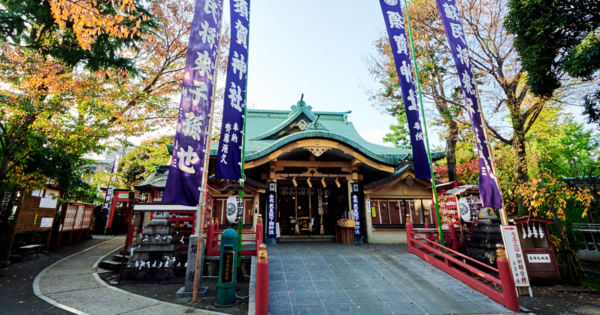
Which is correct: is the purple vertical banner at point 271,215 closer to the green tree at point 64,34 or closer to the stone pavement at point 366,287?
the stone pavement at point 366,287

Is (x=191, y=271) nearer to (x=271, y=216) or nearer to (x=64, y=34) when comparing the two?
(x=271, y=216)

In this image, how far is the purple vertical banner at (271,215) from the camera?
12211 mm

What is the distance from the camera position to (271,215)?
12.4m

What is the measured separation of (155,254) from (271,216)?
16.8 feet

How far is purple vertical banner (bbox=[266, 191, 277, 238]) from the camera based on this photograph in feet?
40.1

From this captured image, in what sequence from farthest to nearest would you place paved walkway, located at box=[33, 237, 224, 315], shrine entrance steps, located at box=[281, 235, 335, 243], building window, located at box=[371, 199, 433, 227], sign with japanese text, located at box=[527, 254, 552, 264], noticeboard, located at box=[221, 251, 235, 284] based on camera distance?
1. building window, located at box=[371, 199, 433, 227]
2. shrine entrance steps, located at box=[281, 235, 335, 243]
3. sign with japanese text, located at box=[527, 254, 552, 264]
4. noticeboard, located at box=[221, 251, 235, 284]
5. paved walkway, located at box=[33, 237, 224, 315]

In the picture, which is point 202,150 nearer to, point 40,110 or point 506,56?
point 40,110

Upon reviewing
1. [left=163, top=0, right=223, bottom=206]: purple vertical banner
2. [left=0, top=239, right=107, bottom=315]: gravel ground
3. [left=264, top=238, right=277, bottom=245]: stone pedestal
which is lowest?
[left=0, top=239, right=107, bottom=315]: gravel ground

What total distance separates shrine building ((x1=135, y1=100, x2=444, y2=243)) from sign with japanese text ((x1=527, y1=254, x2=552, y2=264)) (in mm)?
5374

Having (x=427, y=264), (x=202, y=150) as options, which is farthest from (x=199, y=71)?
(x=427, y=264)

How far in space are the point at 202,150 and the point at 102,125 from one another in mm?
6728

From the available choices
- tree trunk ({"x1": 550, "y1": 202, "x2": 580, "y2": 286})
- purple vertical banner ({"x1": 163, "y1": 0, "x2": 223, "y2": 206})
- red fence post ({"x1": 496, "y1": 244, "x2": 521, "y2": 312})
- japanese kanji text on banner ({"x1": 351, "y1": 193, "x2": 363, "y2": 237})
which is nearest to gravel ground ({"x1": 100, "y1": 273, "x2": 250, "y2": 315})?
purple vertical banner ({"x1": 163, "y1": 0, "x2": 223, "y2": 206})

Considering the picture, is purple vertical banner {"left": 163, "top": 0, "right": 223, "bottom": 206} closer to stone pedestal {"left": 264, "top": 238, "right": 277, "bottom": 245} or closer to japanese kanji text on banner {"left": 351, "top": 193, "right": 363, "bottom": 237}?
stone pedestal {"left": 264, "top": 238, "right": 277, "bottom": 245}

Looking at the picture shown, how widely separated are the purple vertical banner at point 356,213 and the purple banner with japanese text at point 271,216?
3.87 metres
